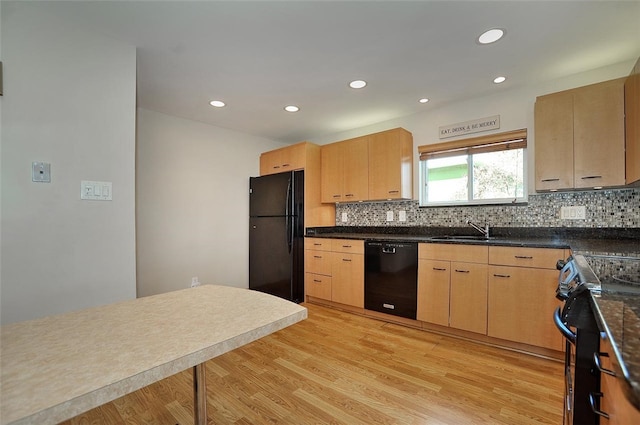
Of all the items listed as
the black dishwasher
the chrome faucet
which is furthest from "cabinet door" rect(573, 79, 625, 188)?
the black dishwasher

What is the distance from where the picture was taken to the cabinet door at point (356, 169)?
335 centimetres

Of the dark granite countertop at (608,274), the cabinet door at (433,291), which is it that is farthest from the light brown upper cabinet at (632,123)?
the cabinet door at (433,291)

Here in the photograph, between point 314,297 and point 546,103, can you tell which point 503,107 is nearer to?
point 546,103

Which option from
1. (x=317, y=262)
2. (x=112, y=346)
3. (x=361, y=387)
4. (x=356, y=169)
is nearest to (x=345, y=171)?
(x=356, y=169)

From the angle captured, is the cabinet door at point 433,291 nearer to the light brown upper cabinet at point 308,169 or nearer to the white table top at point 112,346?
the light brown upper cabinet at point 308,169

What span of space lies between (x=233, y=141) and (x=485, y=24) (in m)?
3.12

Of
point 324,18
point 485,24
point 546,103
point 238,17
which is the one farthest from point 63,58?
point 546,103

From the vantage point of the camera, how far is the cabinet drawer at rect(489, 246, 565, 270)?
2.01 metres

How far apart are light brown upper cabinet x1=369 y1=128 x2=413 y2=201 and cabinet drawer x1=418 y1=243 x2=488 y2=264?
2.42 ft

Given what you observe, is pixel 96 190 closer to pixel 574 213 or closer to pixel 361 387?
pixel 361 387

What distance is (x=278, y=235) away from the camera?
3645 millimetres

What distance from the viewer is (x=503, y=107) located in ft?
8.93

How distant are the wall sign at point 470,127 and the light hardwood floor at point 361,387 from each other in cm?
208

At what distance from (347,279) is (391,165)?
1.39 metres
